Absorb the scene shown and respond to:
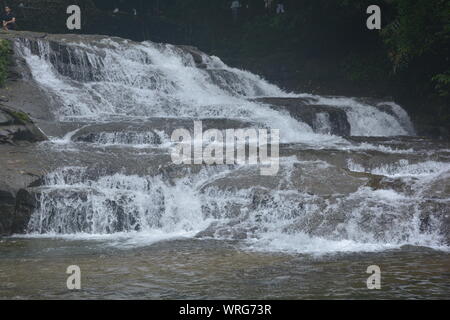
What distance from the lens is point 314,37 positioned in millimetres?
26000

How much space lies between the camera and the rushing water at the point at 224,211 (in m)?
7.68

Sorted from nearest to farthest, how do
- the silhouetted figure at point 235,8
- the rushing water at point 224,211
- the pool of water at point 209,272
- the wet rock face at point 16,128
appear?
the pool of water at point 209,272 < the rushing water at point 224,211 < the wet rock face at point 16,128 < the silhouetted figure at point 235,8

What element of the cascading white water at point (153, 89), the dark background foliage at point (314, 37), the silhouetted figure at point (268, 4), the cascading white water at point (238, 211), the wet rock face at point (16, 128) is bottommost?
the cascading white water at point (238, 211)

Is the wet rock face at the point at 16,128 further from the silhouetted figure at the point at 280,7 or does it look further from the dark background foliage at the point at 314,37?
the silhouetted figure at the point at 280,7

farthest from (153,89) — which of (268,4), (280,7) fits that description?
(280,7)

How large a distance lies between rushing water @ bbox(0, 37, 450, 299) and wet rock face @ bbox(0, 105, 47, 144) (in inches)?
21.8

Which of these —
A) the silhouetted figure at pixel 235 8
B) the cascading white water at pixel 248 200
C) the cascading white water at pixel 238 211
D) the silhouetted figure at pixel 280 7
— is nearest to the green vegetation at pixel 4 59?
the cascading white water at pixel 248 200

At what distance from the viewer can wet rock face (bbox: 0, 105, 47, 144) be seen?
13.4 metres

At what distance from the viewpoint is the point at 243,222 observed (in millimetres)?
10836

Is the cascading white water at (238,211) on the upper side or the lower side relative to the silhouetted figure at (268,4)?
lower

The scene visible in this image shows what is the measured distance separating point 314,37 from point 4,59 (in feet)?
44.1

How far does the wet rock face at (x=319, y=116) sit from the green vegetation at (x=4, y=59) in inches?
283

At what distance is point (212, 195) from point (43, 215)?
304 cm
